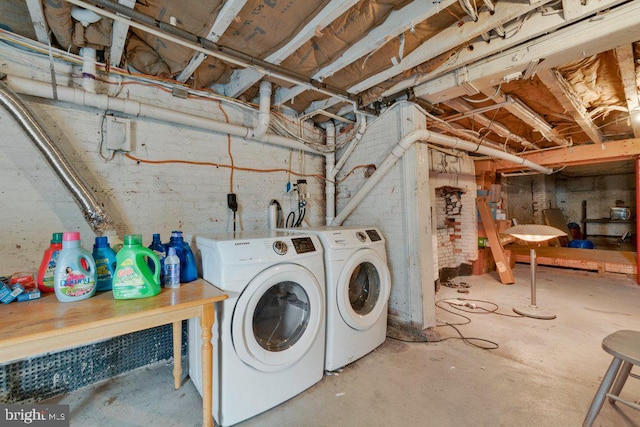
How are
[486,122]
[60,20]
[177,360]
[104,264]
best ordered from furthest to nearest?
1. [486,122]
2. [177,360]
3. [60,20]
4. [104,264]

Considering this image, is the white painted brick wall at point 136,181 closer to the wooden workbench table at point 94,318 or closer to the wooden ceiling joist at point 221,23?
the wooden ceiling joist at point 221,23

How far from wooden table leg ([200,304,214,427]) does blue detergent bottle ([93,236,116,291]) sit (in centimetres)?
59

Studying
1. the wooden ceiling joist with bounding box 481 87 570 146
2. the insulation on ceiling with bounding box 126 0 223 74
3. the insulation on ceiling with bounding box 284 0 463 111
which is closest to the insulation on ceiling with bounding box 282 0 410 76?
the insulation on ceiling with bounding box 284 0 463 111

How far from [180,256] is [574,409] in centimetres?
251

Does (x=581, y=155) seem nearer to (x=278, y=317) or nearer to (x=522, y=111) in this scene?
(x=522, y=111)

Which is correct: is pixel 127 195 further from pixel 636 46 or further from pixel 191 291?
pixel 636 46

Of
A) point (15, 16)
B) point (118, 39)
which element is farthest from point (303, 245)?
point (15, 16)

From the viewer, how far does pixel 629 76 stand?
2.20 meters

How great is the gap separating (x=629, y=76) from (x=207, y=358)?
12.1 ft

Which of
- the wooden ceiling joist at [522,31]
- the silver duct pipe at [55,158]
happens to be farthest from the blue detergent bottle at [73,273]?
the wooden ceiling joist at [522,31]

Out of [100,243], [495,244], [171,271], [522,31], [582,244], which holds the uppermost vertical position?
[522,31]

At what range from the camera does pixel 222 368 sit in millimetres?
1446

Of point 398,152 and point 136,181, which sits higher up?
point 398,152

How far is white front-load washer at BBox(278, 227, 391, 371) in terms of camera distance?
195cm
